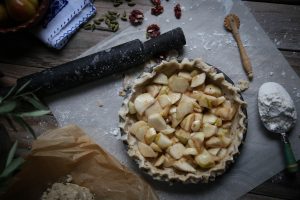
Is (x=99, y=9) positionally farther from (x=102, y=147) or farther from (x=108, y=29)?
(x=102, y=147)

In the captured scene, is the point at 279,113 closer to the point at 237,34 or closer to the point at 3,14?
the point at 237,34

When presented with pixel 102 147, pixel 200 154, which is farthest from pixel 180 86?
pixel 102 147

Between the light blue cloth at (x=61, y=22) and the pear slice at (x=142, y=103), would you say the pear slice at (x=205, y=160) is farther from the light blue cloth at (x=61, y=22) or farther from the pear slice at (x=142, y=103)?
the light blue cloth at (x=61, y=22)

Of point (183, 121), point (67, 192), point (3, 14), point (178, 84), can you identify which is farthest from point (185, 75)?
point (3, 14)

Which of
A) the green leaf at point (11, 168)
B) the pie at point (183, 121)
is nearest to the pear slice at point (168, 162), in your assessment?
the pie at point (183, 121)

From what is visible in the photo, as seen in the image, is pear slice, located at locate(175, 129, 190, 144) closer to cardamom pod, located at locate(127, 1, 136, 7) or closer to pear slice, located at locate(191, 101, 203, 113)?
pear slice, located at locate(191, 101, 203, 113)

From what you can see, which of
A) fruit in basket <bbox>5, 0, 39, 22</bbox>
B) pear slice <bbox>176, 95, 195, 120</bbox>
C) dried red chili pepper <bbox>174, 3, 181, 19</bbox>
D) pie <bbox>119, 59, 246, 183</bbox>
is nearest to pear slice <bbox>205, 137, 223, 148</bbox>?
pie <bbox>119, 59, 246, 183</bbox>

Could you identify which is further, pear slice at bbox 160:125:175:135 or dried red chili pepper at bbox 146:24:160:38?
dried red chili pepper at bbox 146:24:160:38
